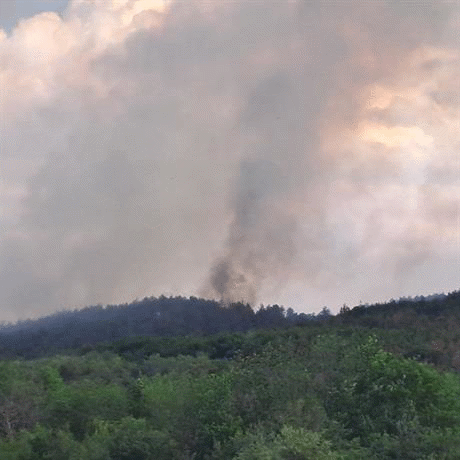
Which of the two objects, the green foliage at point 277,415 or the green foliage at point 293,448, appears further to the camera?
the green foliage at point 277,415

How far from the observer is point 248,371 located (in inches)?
1973

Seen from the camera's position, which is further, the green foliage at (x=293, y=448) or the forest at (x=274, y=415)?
the forest at (x=274, y=415)

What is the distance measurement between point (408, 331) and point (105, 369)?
36.5m

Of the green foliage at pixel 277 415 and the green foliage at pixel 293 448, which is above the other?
the green foliage at pixel 277 415

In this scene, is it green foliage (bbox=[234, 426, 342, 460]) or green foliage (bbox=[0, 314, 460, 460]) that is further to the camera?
green foliage (bbox=[0, 314, 460, 460])

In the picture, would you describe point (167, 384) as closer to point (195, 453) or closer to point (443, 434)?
point (195, 453)

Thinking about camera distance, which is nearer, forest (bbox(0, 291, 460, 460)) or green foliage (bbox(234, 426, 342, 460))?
green foliage (bbox(234, 426, 342, 460))

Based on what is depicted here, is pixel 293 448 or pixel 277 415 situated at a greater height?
pixel 277 415

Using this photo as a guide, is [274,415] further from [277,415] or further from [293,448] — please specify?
[293,448]

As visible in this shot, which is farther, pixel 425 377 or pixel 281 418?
pixel 425 377

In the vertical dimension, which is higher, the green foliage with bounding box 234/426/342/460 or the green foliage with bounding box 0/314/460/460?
the green foliage with bounding box 0/314/460/460

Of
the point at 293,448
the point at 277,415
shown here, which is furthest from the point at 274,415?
the point at 293,448

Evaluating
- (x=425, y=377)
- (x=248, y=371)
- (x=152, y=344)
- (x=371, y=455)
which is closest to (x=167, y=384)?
(x=248, y=371)

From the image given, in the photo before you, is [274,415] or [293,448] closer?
[293,448]
